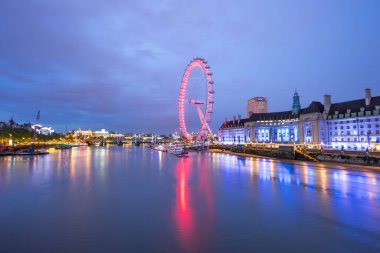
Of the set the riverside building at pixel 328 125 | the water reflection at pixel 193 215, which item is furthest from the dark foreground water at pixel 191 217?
the riverside building at pixel 328 125

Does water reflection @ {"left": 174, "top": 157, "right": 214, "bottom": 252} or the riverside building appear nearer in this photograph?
water reflection @ {"left": 174, "top": 157, "right": 214, "bottom": 252}

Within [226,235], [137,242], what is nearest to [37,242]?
[137,242]

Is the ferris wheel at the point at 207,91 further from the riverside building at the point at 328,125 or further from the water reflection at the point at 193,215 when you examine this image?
the water reflection at the point at 193,215

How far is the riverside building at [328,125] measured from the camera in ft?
207

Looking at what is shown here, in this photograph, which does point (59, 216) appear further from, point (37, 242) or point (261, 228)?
point (261, 228)

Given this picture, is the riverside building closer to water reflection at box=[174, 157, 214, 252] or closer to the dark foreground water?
the dark foreground water

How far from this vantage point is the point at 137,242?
1206 cm

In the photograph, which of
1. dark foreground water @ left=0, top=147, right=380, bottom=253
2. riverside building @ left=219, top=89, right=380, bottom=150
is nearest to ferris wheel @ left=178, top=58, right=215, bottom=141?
riverside building @ left=219, top=89, right=380, bottom=150

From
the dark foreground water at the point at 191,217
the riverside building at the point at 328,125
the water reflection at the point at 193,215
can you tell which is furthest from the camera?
→ the riverside building at the point at 328,125

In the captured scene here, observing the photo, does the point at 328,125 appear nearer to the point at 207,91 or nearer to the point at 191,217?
the point at 207,91

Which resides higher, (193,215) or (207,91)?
(207,91)

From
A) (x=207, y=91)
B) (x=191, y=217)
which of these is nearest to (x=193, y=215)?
(x=191, y=217)

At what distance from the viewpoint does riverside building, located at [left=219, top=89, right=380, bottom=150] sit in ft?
207

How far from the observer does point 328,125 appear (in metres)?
75.4
